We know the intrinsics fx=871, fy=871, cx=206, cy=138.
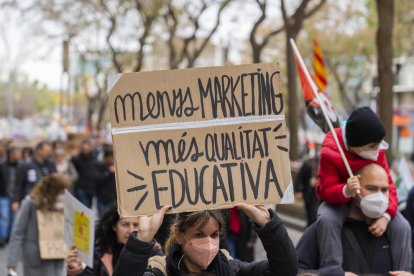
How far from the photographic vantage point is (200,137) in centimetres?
366

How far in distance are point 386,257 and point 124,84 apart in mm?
1721

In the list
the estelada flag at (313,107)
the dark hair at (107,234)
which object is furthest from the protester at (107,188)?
the estelada flag at (313,107)

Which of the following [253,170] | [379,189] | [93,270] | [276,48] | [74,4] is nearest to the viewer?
[253,170]

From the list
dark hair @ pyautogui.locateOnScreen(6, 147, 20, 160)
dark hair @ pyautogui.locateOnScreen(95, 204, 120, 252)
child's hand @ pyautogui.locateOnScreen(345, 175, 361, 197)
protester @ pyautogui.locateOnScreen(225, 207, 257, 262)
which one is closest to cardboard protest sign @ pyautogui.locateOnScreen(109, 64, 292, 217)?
child's hand @ pyautogui.locateOnScreen(345, 175, 361, 197)

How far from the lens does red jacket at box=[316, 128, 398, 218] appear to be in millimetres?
4543

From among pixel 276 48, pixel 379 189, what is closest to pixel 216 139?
pixel 379 189

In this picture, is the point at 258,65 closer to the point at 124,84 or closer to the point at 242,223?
the point at 124,84

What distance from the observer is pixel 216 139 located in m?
3.66

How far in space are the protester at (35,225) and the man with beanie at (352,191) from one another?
306cm

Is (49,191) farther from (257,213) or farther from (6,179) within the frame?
(6,179)

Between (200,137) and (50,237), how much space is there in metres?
3.71

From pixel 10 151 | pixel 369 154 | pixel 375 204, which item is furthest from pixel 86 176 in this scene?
pixel 375 204

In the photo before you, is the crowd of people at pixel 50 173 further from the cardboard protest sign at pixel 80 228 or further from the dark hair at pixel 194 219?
the dark hair at pixel 194 219

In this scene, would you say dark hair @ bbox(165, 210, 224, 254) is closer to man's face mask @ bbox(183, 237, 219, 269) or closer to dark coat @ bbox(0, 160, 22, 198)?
man's face mask @ bbox(183, 237, 219, 269)
